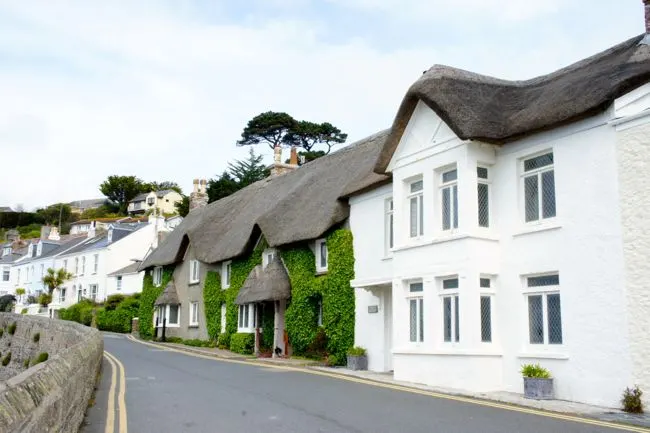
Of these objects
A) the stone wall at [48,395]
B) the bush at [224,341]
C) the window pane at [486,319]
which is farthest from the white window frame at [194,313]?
the stone wall at [48,395]

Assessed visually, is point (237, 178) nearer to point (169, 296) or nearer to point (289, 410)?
point (169, 296)

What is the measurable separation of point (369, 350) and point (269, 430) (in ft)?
39.7

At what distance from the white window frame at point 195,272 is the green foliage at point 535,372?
24731 mm

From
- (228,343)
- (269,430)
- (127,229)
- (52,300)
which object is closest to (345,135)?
(127,229)

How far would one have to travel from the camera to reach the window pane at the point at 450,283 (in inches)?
655

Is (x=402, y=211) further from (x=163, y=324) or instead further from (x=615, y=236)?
(x=163, y=324)

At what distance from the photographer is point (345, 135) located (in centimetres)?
7575

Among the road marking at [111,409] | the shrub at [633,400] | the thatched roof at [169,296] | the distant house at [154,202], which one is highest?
the distant house at [154,202]

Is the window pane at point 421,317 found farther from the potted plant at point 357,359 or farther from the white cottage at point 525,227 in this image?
the potted plant at point 357,359

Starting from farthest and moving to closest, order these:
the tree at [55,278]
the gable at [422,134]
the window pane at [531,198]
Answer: the tree at [55,278]
the gable at [422,134]
the window pane at [531,198]

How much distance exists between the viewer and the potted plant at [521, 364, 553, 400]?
13984 mm

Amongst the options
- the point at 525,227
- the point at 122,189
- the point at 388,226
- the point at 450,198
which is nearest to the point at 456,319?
the point at 525,227

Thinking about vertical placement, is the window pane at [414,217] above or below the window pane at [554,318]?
above

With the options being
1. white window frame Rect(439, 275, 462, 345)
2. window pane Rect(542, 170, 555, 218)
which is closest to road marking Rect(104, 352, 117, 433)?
white window frame Rect(439, 275, 462, 345)
